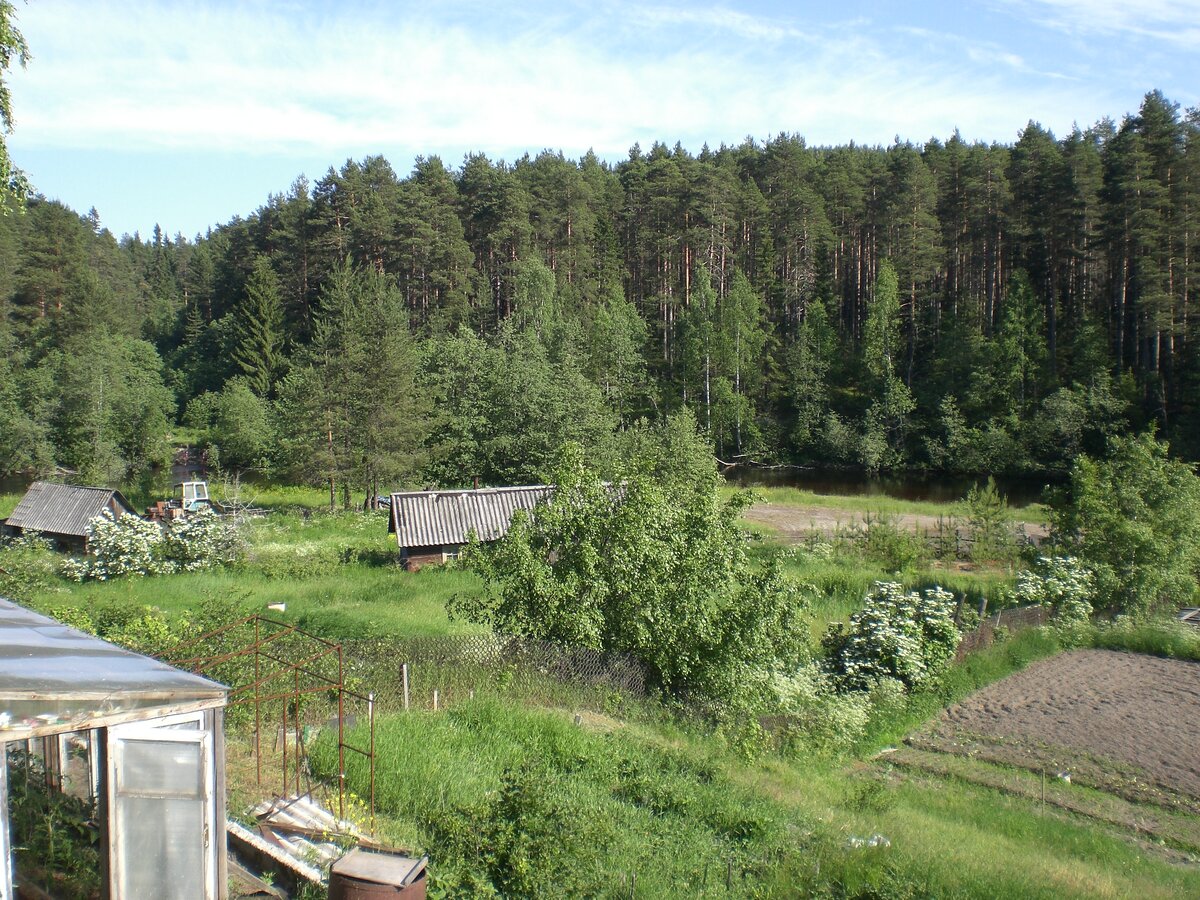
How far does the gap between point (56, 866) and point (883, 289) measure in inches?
2070

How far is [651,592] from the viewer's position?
12.4 meters

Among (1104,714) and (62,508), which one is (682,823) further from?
(62,508)

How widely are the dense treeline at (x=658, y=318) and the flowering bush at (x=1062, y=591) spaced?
1947 cm

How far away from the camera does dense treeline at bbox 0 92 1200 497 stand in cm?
3988

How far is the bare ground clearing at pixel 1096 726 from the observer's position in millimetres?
12867

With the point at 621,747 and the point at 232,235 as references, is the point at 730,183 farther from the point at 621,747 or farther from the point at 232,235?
the point at 621,747

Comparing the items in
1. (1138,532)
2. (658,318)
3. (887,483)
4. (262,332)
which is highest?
(658,318)

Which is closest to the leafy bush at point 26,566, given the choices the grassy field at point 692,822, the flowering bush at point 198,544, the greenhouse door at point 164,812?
the flowering bush at point 198,544

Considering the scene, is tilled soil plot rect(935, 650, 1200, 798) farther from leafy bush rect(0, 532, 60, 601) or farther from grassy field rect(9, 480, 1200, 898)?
leafy bush rect(0, 532, 60, 601)

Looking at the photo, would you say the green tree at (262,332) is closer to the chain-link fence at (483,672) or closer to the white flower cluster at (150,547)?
the white flower cluster at (150,547)

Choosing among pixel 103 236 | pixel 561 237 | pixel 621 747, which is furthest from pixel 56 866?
pixel 103 236

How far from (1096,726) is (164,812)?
14.0m

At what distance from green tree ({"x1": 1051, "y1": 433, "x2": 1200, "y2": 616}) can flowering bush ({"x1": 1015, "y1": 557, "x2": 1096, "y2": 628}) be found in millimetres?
741

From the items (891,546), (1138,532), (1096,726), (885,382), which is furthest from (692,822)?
(885,382)
